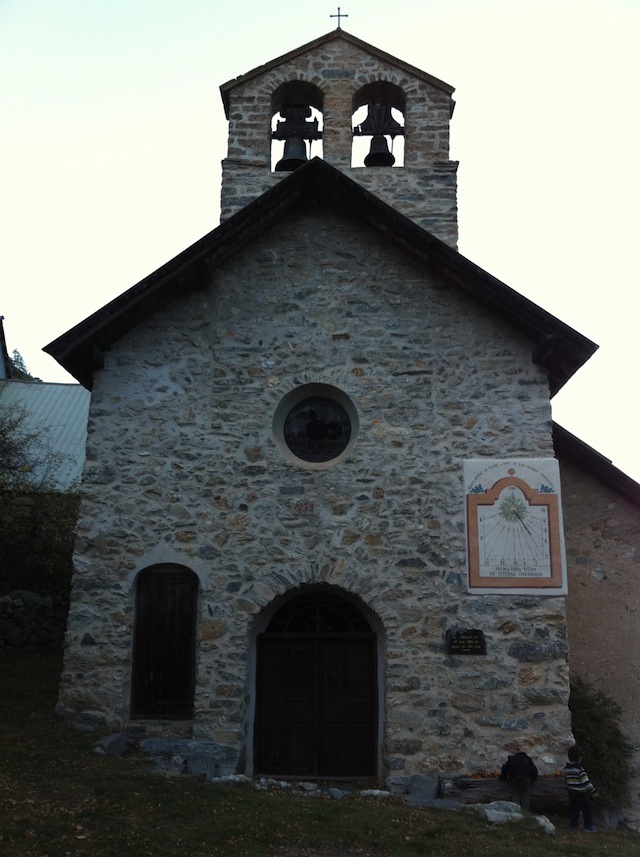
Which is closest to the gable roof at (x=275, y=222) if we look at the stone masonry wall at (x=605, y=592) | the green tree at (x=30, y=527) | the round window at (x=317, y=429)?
the stone masonry wall at (x=605, y=592)

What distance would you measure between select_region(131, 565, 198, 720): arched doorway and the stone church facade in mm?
24

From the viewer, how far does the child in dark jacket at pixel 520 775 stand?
8.89 meters

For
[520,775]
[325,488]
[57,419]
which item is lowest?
[520,775]

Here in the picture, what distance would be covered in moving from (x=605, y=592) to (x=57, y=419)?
54.6ft

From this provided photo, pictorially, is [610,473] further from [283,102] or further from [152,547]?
[283,102]

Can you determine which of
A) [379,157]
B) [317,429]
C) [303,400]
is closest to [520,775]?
[317,429]

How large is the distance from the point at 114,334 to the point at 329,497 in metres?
3.53

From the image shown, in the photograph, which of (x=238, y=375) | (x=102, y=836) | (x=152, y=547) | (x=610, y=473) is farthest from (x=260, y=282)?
(x=102, y=836)

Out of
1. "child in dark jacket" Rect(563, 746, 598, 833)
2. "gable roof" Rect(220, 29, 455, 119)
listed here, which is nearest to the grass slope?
"child in dark jacket" Rect(563, 746, 598, 833)

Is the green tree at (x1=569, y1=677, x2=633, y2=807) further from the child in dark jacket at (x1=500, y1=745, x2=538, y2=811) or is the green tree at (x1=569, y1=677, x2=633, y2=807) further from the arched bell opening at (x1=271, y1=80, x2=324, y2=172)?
the arched bell opening at (x1=271, y1=80, x2=324, y2=172)

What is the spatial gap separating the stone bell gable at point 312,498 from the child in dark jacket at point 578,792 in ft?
1.01

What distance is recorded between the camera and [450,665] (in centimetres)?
948

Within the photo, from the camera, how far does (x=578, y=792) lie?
871 cm

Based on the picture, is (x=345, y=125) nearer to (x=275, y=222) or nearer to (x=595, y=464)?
(x=275, y=222)
